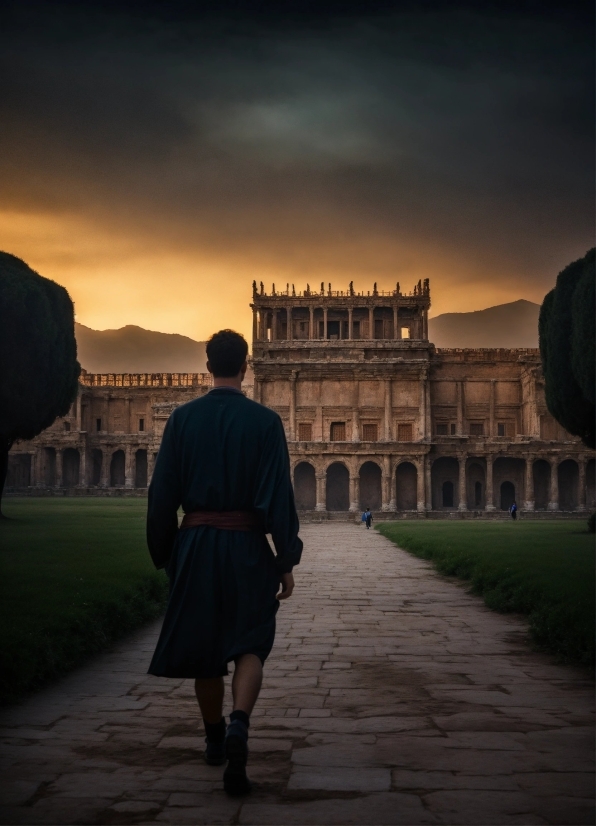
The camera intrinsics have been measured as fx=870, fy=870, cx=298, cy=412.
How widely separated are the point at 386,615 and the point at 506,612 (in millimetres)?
1814

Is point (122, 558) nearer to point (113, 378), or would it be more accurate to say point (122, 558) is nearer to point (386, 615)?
point (386, 615)

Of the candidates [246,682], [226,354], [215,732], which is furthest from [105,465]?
[246,682]

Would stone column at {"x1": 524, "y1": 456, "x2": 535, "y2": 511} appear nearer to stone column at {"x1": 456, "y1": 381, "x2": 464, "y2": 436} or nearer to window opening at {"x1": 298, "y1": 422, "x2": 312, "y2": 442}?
stone column at {"x1": 456, "y1": 381, "x2": 464, "y2": 436}

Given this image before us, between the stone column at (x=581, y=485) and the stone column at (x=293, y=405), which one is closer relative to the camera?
the stone column at (x=581, y=485)

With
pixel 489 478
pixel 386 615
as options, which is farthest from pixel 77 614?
pixel 489 478

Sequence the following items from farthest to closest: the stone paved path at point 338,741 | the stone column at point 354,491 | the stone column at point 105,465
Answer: the stone column at point 105,465 < the stone column at point 354,491 < the stone paved path at point 338,741

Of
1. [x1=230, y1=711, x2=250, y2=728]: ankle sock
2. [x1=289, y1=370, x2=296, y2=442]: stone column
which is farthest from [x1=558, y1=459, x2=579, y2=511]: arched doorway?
[x1=230, y1=711, x2=250, y2=728]: ankle sock

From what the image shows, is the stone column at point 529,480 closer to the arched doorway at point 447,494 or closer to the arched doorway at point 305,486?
the arched doorway at point 447,494

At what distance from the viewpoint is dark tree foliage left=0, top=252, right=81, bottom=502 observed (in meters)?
30.5

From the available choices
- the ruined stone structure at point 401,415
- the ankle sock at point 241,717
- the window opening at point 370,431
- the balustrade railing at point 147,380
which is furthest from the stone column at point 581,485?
the ankle sock at point 241,717

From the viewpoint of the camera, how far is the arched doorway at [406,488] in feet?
204

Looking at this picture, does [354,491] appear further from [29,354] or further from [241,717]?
[241,717]

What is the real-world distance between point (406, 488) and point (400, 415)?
17.8 ft

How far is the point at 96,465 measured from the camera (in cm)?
8356
